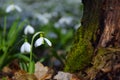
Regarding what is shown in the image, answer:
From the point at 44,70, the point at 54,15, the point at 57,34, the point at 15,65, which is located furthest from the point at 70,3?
the point at 44,70

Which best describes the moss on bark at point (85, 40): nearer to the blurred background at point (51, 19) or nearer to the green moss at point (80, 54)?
the green moss at point (80, 54)

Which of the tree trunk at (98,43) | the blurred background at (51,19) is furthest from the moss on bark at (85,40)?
the blurred background at (51,19)

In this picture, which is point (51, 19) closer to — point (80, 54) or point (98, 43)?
point (80, 54)

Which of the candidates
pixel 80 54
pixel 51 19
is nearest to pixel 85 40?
pixel 80 54

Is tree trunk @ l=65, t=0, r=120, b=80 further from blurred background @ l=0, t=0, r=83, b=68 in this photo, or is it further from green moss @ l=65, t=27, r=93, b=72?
blurred background @ l=0, t=0, r=83, b=68

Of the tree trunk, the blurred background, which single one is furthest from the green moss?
the blurred background

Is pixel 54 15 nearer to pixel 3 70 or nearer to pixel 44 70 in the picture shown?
pixel 3 70
